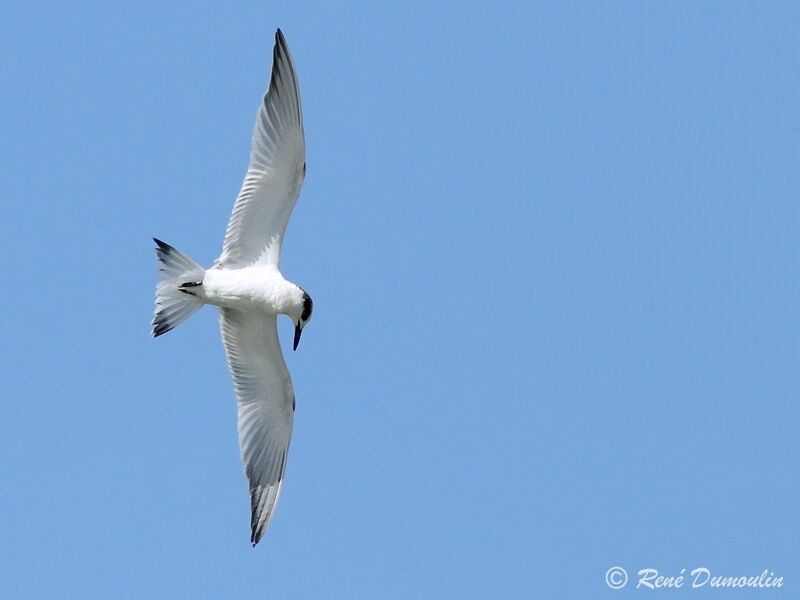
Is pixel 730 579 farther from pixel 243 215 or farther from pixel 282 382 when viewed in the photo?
pixel 243 215

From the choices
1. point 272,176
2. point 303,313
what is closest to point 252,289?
point 303,313

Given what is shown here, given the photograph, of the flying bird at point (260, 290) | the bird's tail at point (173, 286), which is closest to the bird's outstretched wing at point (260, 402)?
the flying bird at point (260, 290)

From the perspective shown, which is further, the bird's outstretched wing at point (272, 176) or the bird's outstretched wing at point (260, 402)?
the bird's outstretched wing at point (260, 402)

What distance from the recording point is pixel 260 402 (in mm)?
14281

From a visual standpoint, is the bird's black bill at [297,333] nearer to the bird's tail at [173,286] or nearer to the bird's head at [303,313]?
the bird's head at [303,313]

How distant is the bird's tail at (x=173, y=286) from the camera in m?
13.3

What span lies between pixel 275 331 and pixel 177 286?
1.10m

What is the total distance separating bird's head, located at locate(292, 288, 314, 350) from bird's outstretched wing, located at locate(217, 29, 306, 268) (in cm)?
40

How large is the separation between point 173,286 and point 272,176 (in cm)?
123

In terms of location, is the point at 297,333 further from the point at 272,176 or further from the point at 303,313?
the point at 272,176

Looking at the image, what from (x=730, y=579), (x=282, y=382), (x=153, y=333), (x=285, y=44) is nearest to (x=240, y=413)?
(x=282, y=382)

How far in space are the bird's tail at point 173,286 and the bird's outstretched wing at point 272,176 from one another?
295 mm

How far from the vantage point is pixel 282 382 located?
14.2 m

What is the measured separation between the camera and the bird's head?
44.1ft
